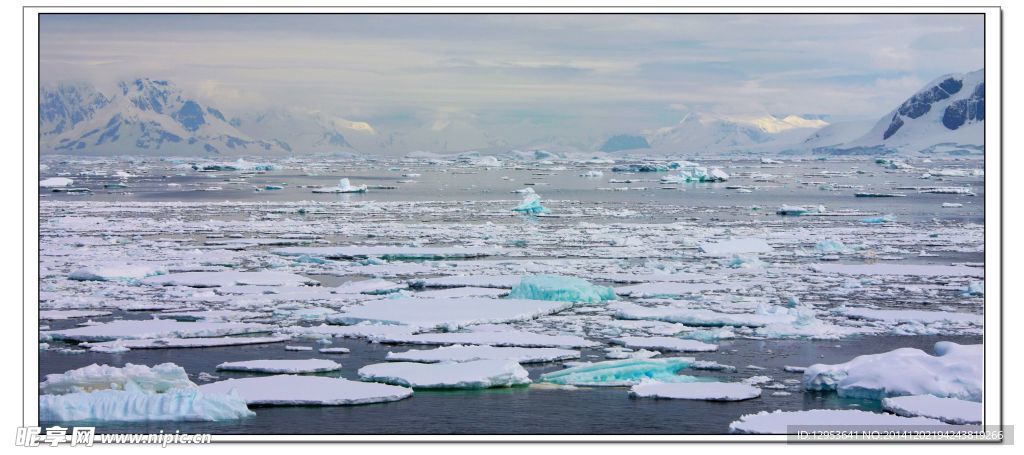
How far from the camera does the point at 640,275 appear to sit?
1392 cm

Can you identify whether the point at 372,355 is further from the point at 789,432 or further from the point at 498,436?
the point at 789,432

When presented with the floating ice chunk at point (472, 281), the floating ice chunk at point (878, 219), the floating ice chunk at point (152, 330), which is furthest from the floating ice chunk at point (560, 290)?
the floating ice chunk at point (878, 219)

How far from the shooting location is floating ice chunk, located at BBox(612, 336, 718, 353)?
9453mm

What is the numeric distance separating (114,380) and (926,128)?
260 ft

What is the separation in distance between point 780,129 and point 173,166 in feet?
220

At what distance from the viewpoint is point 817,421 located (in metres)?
7.05

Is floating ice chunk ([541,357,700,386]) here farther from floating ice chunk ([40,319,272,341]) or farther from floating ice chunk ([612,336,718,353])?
floating ice chunk ([40,319,272,341])

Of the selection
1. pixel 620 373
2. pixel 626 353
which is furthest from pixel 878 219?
pixel 620 373

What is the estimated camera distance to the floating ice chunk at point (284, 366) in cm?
845

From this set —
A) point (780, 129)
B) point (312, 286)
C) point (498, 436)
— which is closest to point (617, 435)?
point (498, 436)

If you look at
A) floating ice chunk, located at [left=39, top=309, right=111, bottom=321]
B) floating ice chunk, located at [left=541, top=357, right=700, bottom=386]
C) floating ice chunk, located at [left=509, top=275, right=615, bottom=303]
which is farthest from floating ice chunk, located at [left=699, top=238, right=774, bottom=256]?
floating ice chunk, located at [left=39, top=309, right=111, bottom=321]

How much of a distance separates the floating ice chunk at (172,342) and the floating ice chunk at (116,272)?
392 centimetres

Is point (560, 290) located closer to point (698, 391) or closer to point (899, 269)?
point (698, 391)

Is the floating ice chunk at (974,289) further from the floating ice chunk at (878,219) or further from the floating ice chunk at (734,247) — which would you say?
the floating ice chunk at (878,219)
